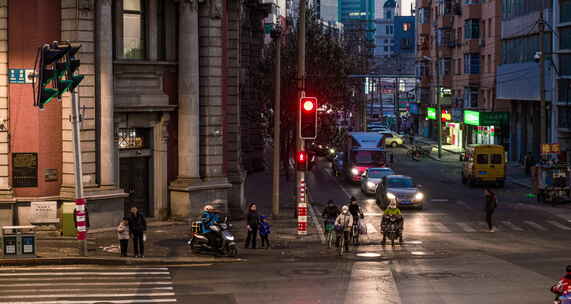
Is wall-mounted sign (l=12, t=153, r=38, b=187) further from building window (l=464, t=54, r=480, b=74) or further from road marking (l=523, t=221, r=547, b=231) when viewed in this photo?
building window (l=464, t=54, r=480, b=74)

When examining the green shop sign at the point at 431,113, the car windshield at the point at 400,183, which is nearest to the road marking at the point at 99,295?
the car windshield at the point at 400,183

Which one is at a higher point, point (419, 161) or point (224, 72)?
point (224, 72)

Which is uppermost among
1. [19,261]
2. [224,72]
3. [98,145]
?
[224,72]

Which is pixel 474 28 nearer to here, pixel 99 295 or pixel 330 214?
pixel 330 214

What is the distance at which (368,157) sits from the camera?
6644cm

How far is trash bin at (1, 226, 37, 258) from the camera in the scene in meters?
31.1

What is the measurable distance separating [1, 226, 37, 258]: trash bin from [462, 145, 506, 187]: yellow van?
37861 mm

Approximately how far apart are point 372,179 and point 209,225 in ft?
84.3

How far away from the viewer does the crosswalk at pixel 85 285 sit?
81.4ft

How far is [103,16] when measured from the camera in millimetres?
38062

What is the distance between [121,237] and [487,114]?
64.2 metres

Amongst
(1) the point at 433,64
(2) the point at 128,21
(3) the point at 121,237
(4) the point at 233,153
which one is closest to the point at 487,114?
(1) the point at 433,64

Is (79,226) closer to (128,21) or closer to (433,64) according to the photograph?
(128,21)

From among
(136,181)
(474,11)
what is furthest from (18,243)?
(474,11)
